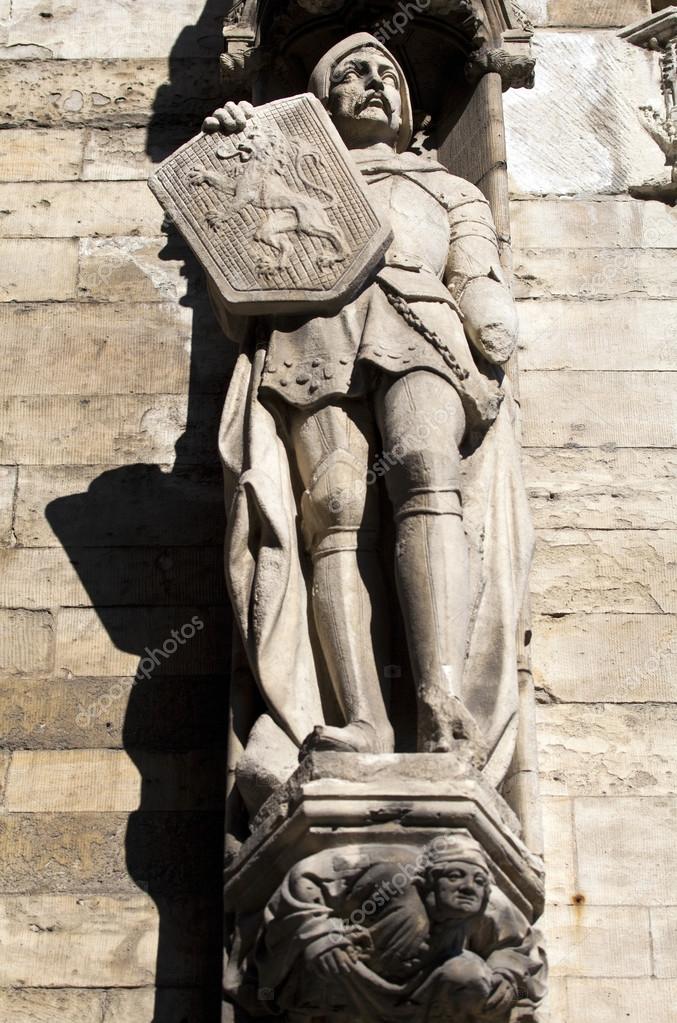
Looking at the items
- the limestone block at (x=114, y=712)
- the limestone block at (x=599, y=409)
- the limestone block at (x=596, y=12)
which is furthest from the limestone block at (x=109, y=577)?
A: the limestone block at (x=596, y=12)

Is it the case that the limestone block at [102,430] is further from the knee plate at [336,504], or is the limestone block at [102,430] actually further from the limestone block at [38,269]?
the knee plate at [336,504]

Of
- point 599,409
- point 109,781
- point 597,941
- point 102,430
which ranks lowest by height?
point 597,941

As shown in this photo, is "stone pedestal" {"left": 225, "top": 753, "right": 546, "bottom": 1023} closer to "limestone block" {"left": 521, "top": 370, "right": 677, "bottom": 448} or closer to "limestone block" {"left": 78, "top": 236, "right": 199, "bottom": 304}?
"limestone block" {"left": 521, "top": 370, "right": 677, "bottom": 448}

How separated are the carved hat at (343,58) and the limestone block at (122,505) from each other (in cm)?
134

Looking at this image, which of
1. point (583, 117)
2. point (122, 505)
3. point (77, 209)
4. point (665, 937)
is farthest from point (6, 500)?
point (583, 117)

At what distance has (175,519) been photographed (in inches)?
249

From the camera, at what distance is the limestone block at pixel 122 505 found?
20.7ft

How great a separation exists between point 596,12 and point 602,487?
2.21 metres

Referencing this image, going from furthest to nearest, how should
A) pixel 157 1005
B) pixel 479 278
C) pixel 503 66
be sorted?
1. pixel 503 66
2. pixel 479 278
3. pixel 157 1005

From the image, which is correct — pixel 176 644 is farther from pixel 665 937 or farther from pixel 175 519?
pixel 665 937

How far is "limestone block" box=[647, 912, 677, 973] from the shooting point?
548 cm

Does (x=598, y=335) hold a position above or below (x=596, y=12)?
below

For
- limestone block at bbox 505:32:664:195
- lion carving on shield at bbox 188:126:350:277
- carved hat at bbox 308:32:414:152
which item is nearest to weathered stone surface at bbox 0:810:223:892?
lion carving on shield at bbox 188:126:350:277

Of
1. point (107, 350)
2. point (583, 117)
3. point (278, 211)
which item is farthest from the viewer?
point (583, 117)
